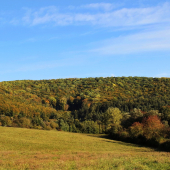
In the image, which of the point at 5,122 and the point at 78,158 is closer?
the point at 78,158

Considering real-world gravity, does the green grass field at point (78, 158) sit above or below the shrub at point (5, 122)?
above

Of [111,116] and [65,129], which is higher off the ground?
[111,116]

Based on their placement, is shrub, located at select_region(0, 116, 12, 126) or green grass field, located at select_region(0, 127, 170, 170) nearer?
green grass field, located at select_region(0, 127, 170, 170)

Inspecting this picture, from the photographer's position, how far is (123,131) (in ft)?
269

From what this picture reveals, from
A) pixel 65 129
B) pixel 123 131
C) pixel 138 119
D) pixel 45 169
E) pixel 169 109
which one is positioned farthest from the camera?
pixel 65 129

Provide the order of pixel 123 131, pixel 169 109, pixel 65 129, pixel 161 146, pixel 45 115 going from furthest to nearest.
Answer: pixel 45 115
pixel 65 129
pixel 169 109
pixel 123 131
pixel 161 146

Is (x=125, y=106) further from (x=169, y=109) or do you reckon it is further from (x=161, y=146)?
(x=161, y=146)

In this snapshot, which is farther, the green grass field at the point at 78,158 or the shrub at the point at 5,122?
the shrub at the point at 5,122

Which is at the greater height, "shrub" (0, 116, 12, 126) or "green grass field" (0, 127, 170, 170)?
"green grass field" (0, 127, 170, 170)

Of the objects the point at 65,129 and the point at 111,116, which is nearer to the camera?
the point at 111,116

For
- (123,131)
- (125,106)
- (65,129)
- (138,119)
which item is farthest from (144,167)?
(125,106)

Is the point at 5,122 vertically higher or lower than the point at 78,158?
lower

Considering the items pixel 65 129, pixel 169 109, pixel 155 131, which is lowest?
pixel 65 129

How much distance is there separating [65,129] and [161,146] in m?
71.6
